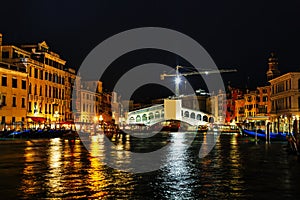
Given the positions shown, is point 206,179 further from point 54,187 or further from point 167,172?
point 54,187

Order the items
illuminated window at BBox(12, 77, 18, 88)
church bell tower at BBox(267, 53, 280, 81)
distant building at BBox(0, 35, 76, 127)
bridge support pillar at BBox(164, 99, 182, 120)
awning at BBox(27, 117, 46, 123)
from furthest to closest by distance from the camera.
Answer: bridge support pillar at BBox(164, 99, 182, 120), church bell tower at BBox(267, 53, 280, 81), awning at BBox(27, 117, 46, 123), distant building at BBox(0, 35, 76, 127), illuminated window at BBox(12, 77, 18, 88)

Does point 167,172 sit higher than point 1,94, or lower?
lower

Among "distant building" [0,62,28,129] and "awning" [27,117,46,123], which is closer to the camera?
"distant building" [0,62,28,129]

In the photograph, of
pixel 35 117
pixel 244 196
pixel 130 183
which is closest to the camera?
pixel 244 196

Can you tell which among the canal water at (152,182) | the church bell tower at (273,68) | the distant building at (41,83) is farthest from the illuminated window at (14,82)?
the church bell tower at (273,68)

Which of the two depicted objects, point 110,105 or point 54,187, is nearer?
point 54,187

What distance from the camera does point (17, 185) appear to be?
40.1 feet

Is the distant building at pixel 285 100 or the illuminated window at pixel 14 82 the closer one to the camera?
the illuminated window at pixel 14 82

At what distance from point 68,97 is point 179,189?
79.6m

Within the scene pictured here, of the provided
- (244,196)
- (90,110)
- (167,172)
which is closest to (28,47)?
(90,110)

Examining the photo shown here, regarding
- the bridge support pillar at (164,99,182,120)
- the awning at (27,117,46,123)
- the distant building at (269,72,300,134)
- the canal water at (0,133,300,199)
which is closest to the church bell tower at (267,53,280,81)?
the distant building at (269,72,300,134)

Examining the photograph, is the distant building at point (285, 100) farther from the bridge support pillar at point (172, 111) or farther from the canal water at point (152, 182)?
the bridge support pillar at point (172, 111)

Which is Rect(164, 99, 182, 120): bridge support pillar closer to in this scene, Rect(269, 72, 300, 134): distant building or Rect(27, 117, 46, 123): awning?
Rect(269, 72, 300, 134): distant building

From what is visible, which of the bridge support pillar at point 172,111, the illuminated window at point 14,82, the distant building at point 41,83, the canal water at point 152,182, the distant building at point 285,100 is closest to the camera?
the canal water at point 152,182
